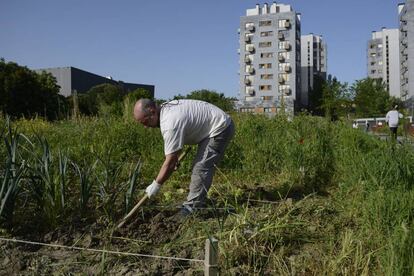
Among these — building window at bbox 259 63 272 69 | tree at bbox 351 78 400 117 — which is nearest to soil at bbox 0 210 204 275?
tree at bbox 351 78 400 117

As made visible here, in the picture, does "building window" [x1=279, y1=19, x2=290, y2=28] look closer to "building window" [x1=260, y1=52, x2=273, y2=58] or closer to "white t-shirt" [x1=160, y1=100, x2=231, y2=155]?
"building window" [x1=260, y1=52, x2=273, y2=58]

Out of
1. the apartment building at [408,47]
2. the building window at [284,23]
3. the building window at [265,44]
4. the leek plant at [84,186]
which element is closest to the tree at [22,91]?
the leek plant at [84,186]

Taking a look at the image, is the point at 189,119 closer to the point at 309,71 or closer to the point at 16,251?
the point at 16,251

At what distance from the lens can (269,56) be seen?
88.3 meters

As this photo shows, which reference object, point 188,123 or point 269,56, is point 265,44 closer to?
point 269,56

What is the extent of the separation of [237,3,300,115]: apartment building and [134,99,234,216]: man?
8129cm

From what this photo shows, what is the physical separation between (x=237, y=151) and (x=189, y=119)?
2767 mm

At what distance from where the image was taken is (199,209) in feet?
13.4

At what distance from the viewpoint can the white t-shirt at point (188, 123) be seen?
381 cm

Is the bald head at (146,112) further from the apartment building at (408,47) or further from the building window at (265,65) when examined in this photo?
the building window at (265,65)

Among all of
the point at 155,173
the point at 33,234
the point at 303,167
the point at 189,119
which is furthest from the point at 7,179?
the point at 303,167

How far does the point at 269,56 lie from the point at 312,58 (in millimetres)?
44811

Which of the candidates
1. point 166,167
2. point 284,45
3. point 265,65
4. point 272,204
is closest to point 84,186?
point 166,167

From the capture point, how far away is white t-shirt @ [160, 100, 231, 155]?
12.5ft
